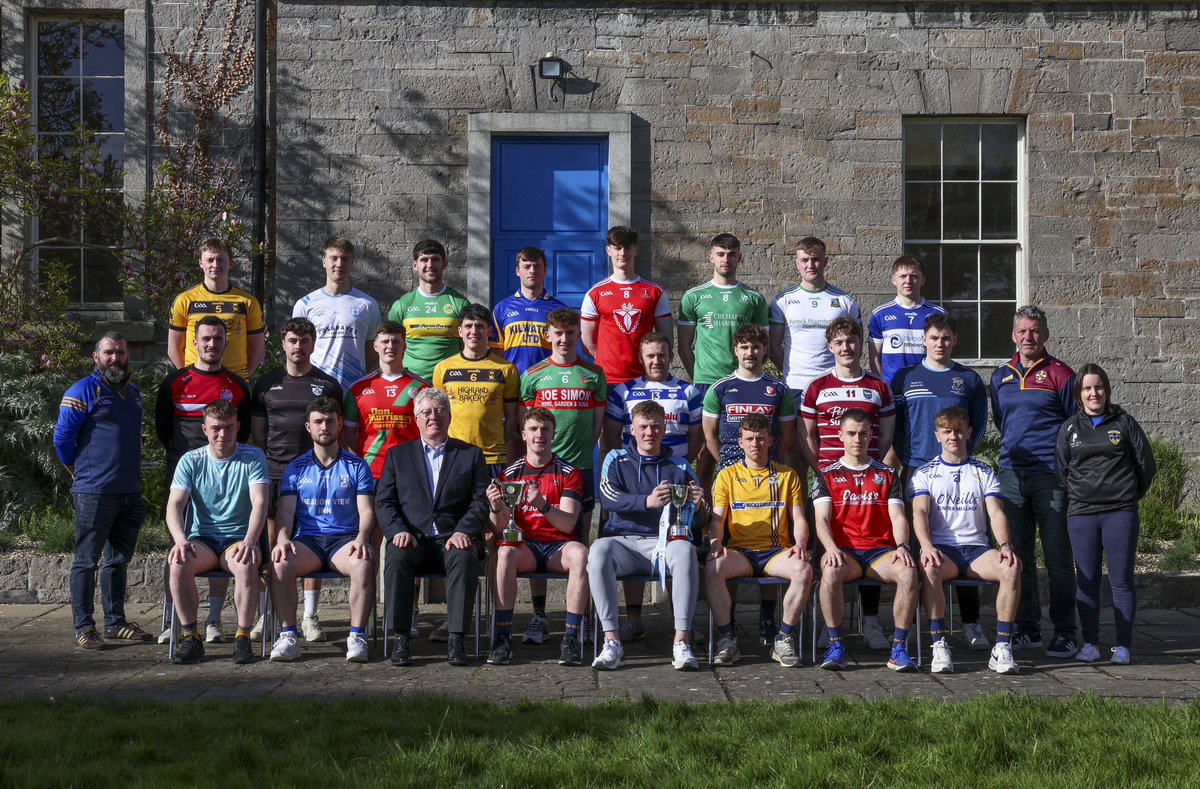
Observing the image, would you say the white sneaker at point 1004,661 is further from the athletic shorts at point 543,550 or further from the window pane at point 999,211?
the window pane at point 999,211

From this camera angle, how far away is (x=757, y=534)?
22.4ft

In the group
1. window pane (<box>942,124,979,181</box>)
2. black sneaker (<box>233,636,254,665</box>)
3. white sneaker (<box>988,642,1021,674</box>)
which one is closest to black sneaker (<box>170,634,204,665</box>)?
black sneaker (<box>233,636,254,665</box>)

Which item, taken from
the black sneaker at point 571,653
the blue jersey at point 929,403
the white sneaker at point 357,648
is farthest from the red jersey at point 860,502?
the white sneaker at point 357,648

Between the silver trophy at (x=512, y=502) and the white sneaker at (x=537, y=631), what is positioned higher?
the silver trophy at (x=512, y=502)

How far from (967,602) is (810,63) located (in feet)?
18.2

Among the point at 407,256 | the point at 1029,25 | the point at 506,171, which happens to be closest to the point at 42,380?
the point at 407,256

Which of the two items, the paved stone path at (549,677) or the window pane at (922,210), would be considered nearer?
the paved stone path at (549,677)

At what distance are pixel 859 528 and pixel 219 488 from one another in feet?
11.1

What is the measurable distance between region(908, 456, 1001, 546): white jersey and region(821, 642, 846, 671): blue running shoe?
815mm

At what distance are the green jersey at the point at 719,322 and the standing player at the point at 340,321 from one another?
2.03 metres

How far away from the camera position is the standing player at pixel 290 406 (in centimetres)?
731

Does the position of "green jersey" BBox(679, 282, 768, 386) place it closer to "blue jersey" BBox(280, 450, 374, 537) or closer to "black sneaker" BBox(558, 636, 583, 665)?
"black sneaker" BBox(558, 636, 583, 665)

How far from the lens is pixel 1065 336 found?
1108cm

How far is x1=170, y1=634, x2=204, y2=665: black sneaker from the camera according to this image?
652 centimetres
